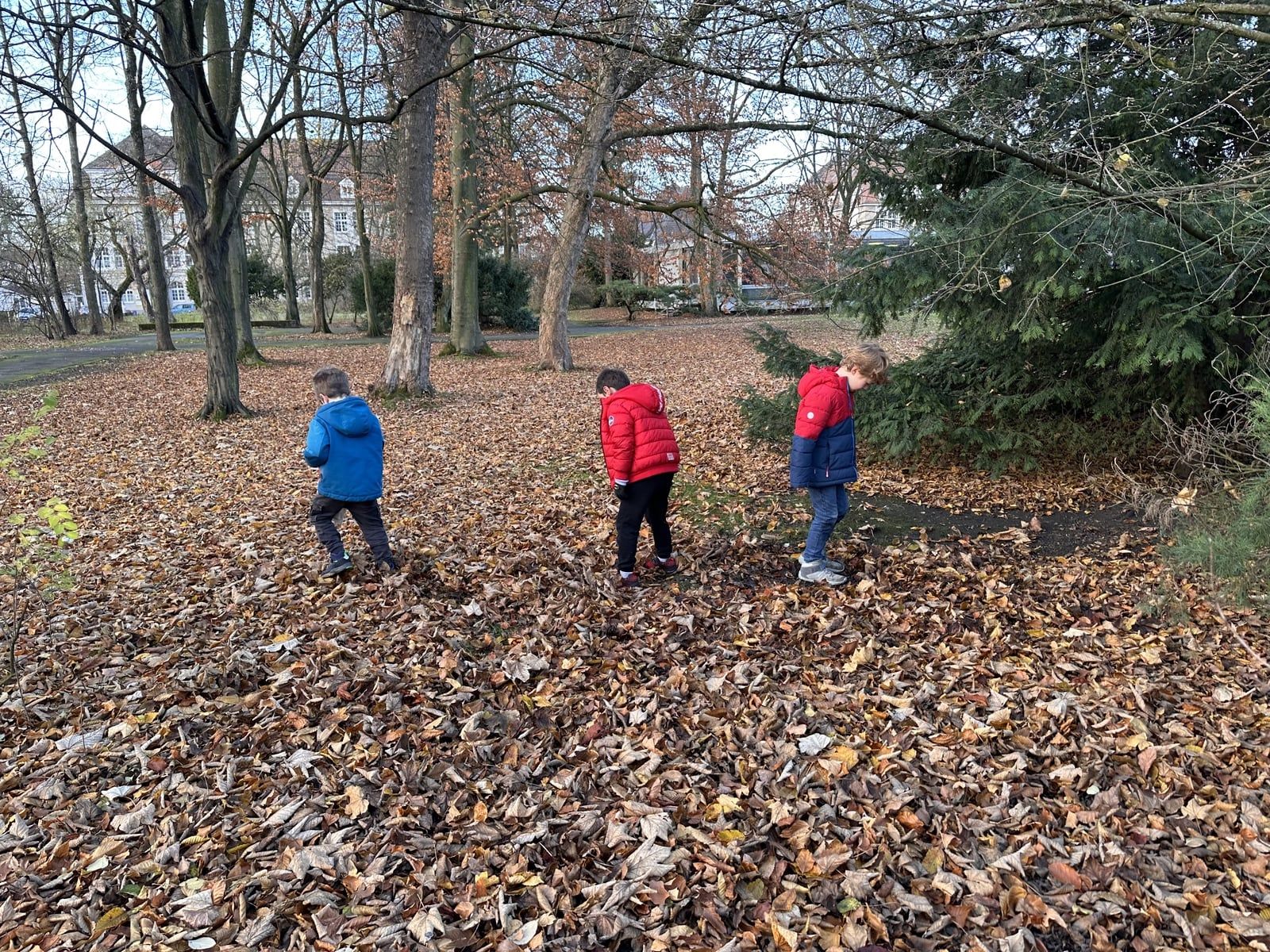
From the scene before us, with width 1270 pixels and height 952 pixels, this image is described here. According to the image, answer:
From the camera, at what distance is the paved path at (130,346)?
17.4 meters

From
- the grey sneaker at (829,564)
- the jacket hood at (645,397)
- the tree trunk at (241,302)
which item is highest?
the tree trunk at (241,302)

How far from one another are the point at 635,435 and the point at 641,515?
1.70 feet

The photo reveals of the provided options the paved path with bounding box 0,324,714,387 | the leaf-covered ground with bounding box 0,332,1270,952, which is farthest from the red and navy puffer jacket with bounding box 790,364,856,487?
the paved path with bounding box 0,324,714,387

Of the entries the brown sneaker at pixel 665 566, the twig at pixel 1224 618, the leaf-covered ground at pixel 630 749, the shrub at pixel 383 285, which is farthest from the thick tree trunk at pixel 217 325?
the shrub at pixel 383 285

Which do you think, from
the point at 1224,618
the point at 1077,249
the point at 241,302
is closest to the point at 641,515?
the point at 1224,618

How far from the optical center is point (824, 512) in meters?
4.89

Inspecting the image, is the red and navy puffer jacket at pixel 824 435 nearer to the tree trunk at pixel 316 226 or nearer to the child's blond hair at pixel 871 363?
the child's blond hair at pixel 871 363

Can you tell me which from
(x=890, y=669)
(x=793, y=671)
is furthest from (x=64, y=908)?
(x=890, y=669)

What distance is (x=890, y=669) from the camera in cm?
404

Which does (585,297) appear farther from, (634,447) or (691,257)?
(634,447)

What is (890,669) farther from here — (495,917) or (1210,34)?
(1210,34)

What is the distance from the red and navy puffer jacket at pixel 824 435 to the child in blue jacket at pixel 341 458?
2.59 metres

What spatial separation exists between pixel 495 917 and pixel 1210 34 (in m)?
6.21

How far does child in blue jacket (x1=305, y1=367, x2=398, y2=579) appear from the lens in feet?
16.1
